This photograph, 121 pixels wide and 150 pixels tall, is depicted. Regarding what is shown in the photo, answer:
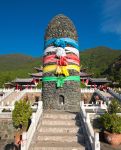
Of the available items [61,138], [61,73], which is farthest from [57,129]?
[61,73]

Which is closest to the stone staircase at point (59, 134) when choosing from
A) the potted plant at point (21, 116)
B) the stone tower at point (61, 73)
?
the potted plant at point (21, 116)

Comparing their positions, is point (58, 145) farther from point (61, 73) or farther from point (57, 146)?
point (61, 73)

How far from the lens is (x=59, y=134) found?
56.7ft

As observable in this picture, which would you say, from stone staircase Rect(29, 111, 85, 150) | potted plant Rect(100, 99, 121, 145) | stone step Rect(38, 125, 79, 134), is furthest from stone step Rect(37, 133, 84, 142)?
potted plant Rect(100, 99, 121, 145)

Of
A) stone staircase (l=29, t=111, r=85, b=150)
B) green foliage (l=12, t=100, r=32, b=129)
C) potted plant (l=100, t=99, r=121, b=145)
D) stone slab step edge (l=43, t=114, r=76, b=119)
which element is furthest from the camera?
stone slab step edge (l=43, t=114, r=76, b=119)

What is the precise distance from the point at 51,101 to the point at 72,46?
5.30 metres

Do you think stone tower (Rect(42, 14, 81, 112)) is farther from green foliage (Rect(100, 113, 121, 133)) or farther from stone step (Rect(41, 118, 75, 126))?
green foliage (Rect(100, 113, 121, 133))

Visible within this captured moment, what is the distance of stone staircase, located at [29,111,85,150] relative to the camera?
15.5m

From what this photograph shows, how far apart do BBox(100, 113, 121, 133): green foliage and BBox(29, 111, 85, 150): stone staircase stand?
161cm

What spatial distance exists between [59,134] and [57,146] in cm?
180

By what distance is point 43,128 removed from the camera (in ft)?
59.2

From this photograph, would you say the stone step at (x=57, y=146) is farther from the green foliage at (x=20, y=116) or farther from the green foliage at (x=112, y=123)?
the green foliage at (x=20, y=116)

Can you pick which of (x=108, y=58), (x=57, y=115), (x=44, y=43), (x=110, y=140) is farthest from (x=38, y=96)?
(x=108, y=58)

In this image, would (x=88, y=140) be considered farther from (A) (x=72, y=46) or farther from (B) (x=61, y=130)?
(A) (x=72, y=46)
